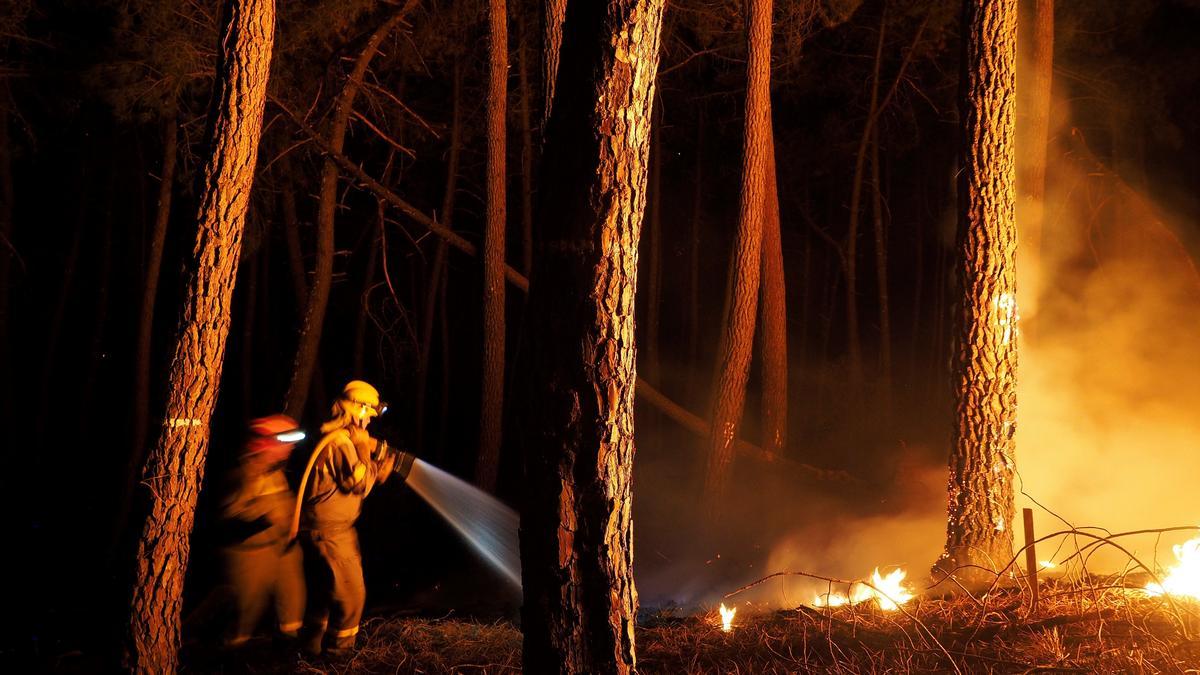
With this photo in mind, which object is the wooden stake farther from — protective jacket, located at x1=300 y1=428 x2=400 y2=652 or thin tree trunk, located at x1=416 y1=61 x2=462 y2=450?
thin tree trunk, located at x1=416 y1=61 x2=462 y2=450

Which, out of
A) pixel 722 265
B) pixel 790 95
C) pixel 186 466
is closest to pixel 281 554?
pixel 186 466

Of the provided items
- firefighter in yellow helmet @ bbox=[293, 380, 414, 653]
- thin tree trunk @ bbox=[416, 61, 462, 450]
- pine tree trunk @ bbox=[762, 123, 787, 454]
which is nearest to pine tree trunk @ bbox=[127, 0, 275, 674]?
firefighter in yellow helmet @ bbox=[293, 380, 414, 653]

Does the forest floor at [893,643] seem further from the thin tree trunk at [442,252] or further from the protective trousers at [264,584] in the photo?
the thin tree trunk at [442,252]

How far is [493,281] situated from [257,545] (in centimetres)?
663

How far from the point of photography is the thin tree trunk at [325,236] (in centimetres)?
1356

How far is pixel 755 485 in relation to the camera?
46.1 feet

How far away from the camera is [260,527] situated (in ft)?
23.6

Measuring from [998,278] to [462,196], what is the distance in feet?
77.0

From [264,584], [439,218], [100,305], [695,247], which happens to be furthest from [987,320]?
[100,305]

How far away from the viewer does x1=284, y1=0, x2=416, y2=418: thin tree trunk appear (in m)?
13.6

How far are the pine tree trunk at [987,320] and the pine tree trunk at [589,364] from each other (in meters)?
3.75

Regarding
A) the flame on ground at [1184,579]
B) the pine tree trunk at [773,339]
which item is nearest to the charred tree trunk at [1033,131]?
the pine tree trunk at [773,339]

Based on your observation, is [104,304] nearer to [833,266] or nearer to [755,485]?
[755,485]

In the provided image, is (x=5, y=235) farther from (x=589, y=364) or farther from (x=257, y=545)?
(x=589, y=364)
